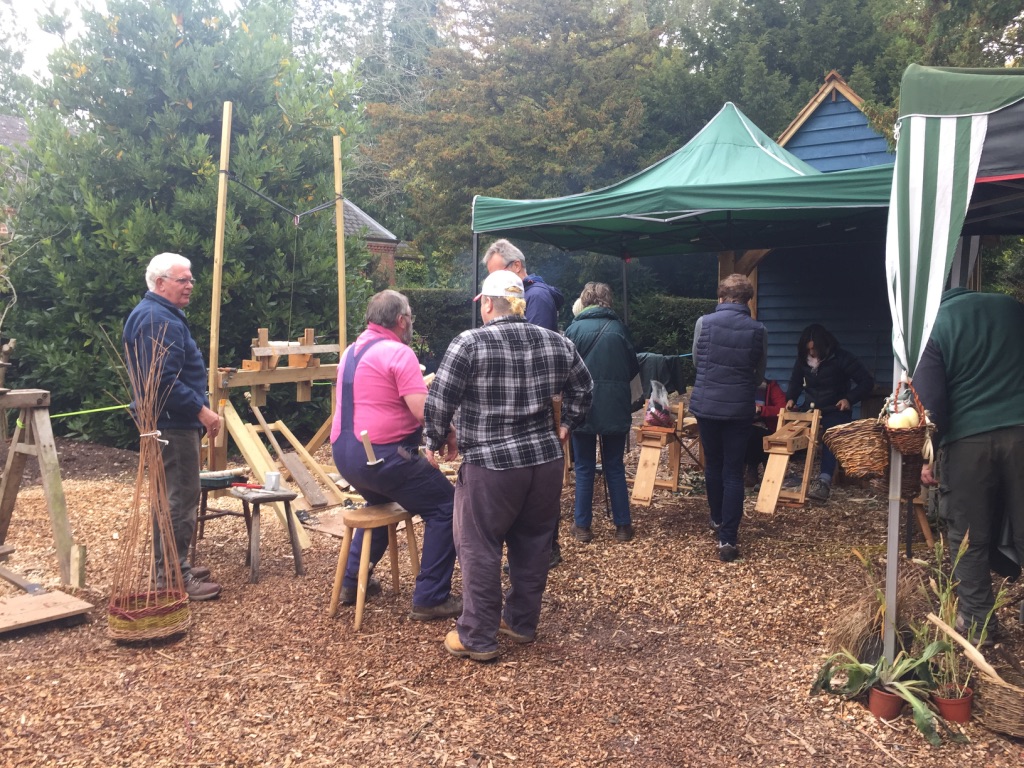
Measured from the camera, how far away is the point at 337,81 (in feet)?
30.3

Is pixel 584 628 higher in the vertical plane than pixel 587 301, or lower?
lower

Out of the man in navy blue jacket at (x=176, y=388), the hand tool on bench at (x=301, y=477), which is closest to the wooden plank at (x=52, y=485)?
the man in navy blue jacket at (x=176, y=388)

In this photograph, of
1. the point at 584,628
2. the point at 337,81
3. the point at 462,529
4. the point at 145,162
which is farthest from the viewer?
the point at 337,81

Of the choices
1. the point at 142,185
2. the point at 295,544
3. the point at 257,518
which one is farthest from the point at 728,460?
the point at 142,185

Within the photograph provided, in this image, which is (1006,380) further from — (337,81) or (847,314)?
(337,81)

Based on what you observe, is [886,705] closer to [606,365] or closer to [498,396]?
[498,396]

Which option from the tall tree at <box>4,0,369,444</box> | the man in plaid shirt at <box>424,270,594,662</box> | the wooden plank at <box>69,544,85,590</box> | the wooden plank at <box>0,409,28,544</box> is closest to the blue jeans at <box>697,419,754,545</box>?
the man in plaid shirt at <box>424,270,594,662</box>

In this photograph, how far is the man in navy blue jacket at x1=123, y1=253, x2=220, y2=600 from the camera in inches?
163

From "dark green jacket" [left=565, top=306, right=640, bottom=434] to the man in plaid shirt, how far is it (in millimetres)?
1594

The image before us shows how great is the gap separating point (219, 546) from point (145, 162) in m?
4.77

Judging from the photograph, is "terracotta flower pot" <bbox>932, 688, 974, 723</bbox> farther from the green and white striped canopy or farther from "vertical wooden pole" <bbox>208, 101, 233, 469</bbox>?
"vertical wooden pole" <bbox>208, 101, 233, 469</bbox>

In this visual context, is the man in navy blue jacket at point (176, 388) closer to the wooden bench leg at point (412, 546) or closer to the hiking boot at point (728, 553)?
the wooden bench leg at point (412, 546)

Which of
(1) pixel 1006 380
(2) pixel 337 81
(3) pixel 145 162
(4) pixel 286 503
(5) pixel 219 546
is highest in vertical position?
(2) pixel 337 81

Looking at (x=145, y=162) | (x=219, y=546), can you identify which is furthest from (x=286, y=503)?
(x=145, y=162)
